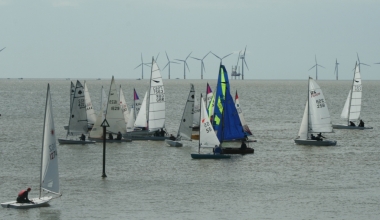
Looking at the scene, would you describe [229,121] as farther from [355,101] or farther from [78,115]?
[355,101]

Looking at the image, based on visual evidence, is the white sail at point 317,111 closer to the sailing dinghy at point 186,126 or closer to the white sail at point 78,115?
the sailing dinghy at point 186,126

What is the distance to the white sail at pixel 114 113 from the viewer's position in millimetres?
88000

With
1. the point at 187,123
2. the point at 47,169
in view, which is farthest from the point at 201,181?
the point at 187,123

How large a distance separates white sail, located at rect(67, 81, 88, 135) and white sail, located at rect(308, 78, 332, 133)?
23029mm

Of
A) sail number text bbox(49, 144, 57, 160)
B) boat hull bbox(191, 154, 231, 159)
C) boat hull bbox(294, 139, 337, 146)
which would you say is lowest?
boat hull bbox(191, 154, 231, 159)

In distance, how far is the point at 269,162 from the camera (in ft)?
247

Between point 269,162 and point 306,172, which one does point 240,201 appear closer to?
point 306,172

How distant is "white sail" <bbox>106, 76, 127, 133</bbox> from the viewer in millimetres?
88000

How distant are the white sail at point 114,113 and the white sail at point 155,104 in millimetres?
3359

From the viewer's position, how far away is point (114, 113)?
88.6m

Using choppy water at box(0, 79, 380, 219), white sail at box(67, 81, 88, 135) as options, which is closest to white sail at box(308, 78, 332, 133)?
choppy water at box(0, 79, 380, 219)

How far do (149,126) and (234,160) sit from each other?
18.6 m

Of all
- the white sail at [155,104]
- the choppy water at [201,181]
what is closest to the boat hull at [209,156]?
the choppy water at [201,181]

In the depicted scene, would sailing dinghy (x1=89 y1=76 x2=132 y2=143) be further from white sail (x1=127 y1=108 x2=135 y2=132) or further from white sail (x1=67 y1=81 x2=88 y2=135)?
white sail (x1=127 y1=108 x2=135 y2=132)
